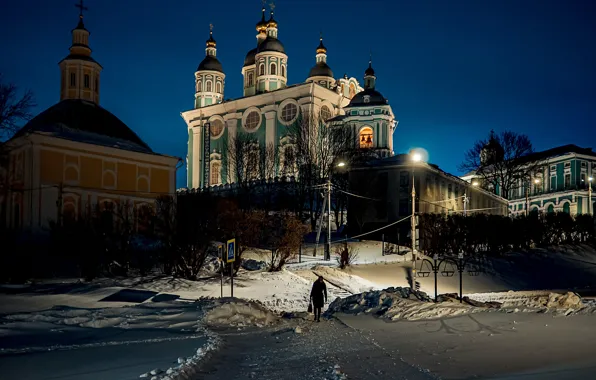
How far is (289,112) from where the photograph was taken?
233 feet

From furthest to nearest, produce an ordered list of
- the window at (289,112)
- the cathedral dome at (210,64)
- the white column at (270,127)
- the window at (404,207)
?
the cathedral dome at (210,64) → the white column at (270,127) → the window at (289,112) → the window at (404,207)

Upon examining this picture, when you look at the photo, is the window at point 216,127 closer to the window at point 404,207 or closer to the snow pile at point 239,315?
the window at point 404,207

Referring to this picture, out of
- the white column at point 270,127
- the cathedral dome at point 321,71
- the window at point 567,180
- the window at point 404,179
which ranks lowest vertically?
the window at point 404,179

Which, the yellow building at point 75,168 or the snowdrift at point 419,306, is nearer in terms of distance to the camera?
the snowdrift at point 419,306

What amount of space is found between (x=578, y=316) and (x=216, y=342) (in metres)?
9.11

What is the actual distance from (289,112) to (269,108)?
8.45 ft

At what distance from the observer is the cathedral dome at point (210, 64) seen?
8088 cm

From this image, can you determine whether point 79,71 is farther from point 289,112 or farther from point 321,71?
point 321,71

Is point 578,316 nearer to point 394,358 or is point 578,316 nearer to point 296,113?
point 394,358

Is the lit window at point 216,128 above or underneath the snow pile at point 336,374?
above

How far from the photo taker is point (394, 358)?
10.9 metres

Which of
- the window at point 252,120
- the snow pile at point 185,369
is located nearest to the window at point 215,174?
the window at point 252,120

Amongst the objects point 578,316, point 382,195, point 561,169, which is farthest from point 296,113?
point 578,316

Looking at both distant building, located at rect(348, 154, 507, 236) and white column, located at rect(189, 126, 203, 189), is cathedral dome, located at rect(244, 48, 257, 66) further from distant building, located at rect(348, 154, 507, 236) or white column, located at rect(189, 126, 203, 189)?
distant building, located at rect(348, 154, 507, 236)
